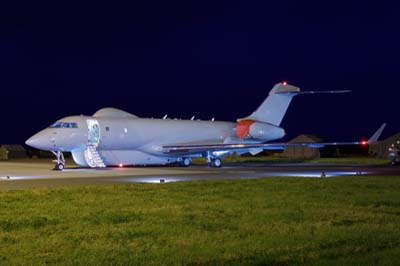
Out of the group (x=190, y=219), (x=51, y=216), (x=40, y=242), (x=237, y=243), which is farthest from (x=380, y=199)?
(x=40, y=242)

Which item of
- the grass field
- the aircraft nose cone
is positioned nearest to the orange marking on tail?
the aircraft nose cone

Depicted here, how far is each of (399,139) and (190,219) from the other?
180 feet

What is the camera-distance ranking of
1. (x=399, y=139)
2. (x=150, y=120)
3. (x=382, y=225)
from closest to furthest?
(x=382, y=225) < (x=150, y=120) < (x=399, y=139)

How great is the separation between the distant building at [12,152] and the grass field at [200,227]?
2409 inches

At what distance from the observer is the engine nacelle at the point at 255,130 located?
1787 inches

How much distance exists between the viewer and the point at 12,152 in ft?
258

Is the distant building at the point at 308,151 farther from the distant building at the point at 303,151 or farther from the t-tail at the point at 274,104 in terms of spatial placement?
the t-tail at the point at 274,104

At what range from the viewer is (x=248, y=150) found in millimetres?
41656

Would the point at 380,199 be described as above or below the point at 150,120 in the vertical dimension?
below

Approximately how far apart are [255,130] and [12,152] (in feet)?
146

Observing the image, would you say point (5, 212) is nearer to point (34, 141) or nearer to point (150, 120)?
point (34, 141)

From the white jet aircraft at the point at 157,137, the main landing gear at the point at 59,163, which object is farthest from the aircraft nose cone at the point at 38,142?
the main landing gear at the point at 59,163

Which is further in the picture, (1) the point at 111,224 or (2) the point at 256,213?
(2) the point at 256,213

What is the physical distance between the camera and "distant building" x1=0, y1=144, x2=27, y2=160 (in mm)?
76000
